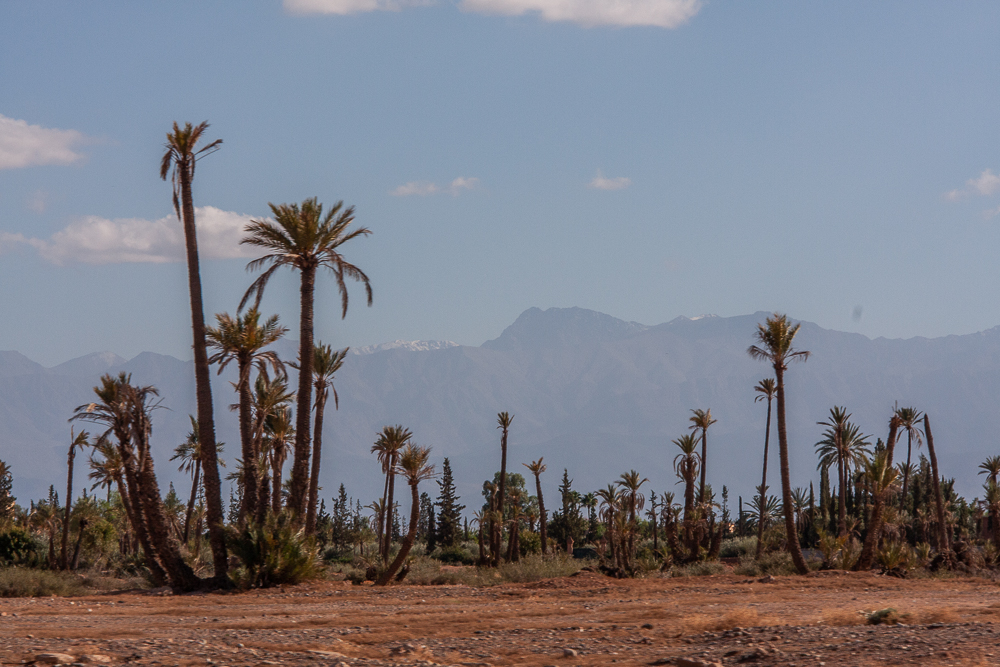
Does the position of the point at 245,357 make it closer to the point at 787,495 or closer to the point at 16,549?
the point at 787,495

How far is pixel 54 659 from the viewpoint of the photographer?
9930 millimetres

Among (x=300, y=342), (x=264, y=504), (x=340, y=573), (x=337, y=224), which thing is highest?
(x=337, y=224)

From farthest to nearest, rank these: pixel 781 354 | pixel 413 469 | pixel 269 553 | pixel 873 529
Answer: pixel 781 354 → pixel 873 529 → pixel 413 469 → pixel 269 553

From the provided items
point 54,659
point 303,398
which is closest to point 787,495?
point 303,398

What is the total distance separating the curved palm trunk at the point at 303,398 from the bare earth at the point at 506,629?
4.29 metres

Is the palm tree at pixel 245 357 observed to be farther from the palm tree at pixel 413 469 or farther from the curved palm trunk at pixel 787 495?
the curved palm trunk at pixel 787 495

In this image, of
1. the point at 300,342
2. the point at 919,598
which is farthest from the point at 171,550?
the point at 919,598

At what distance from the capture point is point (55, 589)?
85.8 feet

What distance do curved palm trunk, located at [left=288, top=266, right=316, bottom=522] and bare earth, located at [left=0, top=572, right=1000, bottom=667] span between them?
429 cm

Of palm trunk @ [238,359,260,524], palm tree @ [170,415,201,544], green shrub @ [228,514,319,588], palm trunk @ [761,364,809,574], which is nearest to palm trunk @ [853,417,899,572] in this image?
palm trunk @ [761,364,809,574]

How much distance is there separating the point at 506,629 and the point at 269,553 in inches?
422

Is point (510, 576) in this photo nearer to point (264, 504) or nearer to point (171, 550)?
point (264, 504)

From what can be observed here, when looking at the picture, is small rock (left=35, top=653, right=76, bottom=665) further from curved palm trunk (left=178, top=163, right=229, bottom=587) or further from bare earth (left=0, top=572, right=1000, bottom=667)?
curved palm trunk (left=178, top=163, right=229, bottom=587)

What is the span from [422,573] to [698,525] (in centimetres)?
2225
